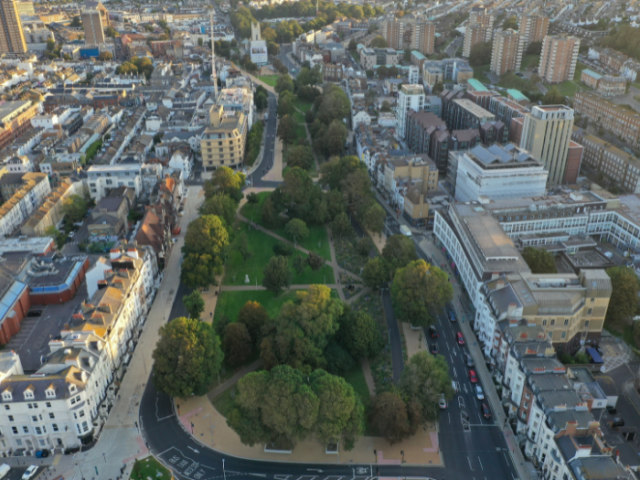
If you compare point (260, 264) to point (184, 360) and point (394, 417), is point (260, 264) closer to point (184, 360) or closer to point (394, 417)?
point (184, 360)

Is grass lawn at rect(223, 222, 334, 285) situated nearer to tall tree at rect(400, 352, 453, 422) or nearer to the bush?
the bush

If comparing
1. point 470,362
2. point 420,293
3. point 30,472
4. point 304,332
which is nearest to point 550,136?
point 420,293

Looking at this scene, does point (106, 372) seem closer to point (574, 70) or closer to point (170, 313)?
point (170, 313)

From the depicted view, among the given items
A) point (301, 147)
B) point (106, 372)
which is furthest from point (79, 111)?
point (106, 372)

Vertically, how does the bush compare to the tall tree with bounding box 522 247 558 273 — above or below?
below

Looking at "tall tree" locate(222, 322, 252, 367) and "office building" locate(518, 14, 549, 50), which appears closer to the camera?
"tall tree" locate(222, 322, 252, 367)

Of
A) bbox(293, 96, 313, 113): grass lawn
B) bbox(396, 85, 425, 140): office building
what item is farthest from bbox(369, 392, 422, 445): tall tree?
bbox(293, 96, 313, 113): grass lawn
